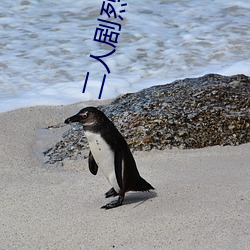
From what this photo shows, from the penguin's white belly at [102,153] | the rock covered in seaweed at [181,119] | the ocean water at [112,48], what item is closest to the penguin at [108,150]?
the penguin's white belly at [102,153]

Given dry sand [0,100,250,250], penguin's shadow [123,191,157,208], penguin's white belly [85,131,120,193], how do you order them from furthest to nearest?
penguin's shadow [123,191,157,208]
penguin's white belly [85,131,120,193]
dry sand [0,100,250,250]

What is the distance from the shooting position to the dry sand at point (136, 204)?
3490mm

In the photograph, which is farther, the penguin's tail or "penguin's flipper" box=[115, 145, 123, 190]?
the penguin's tail

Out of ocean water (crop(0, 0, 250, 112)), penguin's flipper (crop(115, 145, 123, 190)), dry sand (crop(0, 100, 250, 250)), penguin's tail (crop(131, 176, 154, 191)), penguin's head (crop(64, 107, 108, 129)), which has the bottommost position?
ocean water (crop(0, 0, 250, 112))

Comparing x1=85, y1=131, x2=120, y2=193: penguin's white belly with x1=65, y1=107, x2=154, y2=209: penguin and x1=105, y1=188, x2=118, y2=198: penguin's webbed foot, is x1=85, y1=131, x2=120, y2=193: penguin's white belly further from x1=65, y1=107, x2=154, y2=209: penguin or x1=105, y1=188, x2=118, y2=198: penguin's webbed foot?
x1=105, y1=188, x2=118, y2=198: penguin's webbed foot

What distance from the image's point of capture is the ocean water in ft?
24.0

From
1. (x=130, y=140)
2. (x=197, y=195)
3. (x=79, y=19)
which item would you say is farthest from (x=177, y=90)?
(x=79, y=19)

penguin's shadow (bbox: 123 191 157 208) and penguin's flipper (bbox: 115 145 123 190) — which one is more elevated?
penguin's flipper (bbox: 115 145 123 190)

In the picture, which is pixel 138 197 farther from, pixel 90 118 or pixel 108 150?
pixel 90 118

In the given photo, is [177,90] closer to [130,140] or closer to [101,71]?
[130,140]

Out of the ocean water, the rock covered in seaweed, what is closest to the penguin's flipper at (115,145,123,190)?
the rock covered in seaweed

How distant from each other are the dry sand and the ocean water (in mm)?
1968

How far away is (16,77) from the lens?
7625 millimetres

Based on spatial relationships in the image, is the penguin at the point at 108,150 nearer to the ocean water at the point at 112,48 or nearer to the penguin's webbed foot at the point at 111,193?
the penguin's webbed foot at the point at 111,193
